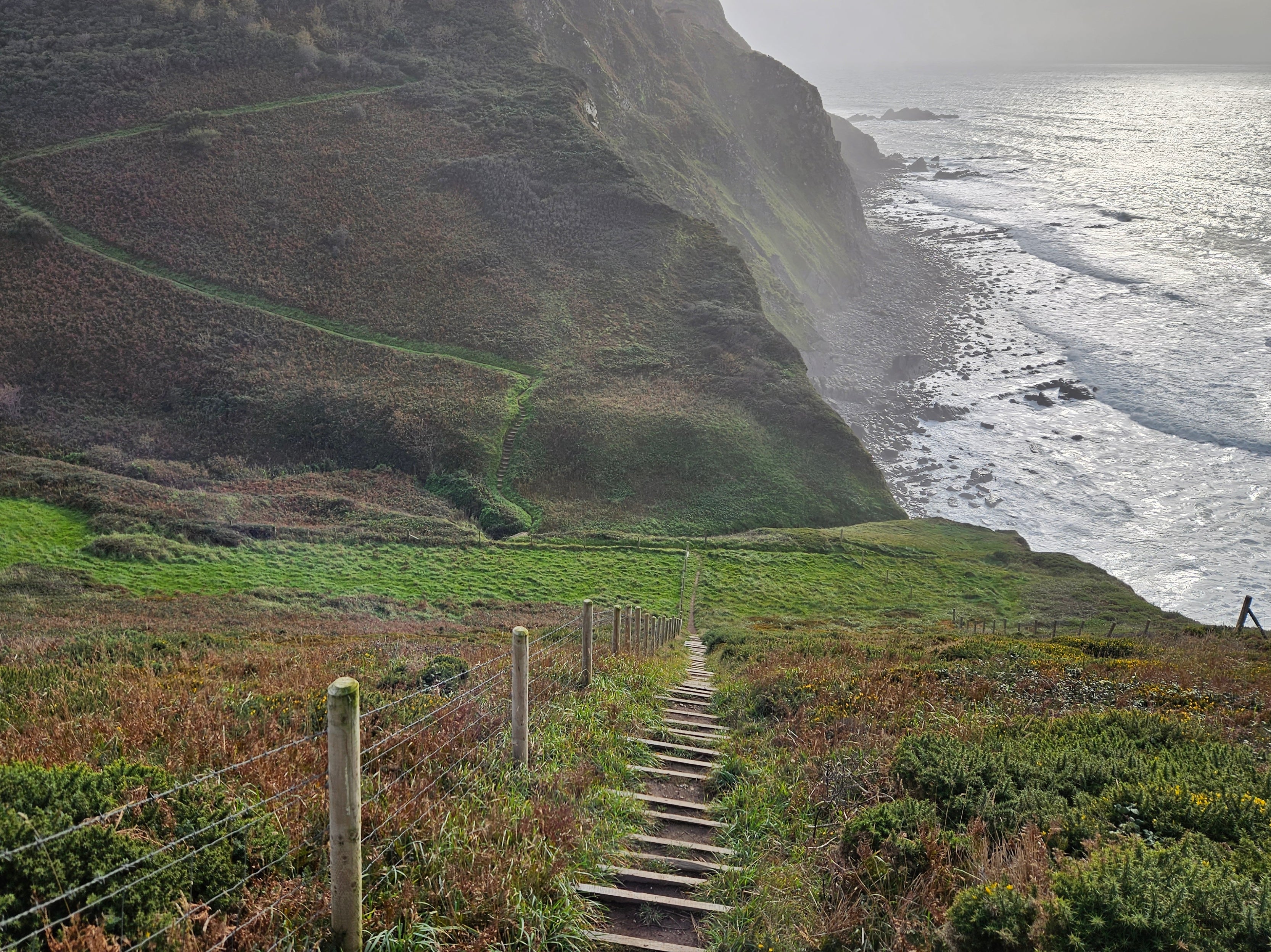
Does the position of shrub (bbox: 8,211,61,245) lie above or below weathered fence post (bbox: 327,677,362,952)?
above

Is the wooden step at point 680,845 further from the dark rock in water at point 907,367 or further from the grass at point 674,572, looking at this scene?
the dark rock in water at point 907,367

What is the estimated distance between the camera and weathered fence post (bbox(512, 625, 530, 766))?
6652 millimetres

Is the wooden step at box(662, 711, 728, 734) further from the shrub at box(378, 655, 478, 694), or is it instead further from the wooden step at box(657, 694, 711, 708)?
the shrub at box(378, 655, 478, 694)

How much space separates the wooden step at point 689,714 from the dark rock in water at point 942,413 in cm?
7145

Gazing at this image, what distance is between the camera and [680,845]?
6.44 m

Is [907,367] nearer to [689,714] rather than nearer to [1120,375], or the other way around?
[1120,375]

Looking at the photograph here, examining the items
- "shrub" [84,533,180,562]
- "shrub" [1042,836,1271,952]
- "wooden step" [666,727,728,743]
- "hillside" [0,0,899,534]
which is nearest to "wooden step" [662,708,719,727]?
"wooden step" [666,727,728,743]

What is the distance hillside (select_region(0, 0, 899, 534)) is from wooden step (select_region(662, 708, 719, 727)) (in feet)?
112

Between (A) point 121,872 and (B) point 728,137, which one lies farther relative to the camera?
(B) point 728,137

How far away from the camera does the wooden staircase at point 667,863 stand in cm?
513

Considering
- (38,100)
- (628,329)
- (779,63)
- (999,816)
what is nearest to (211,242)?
(38,100)

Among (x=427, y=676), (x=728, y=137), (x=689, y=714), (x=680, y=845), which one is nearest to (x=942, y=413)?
(x=728, y=137)

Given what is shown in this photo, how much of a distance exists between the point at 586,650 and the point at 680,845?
4.11 meters

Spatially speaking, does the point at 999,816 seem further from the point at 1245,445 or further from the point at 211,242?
the point at 1245,445
